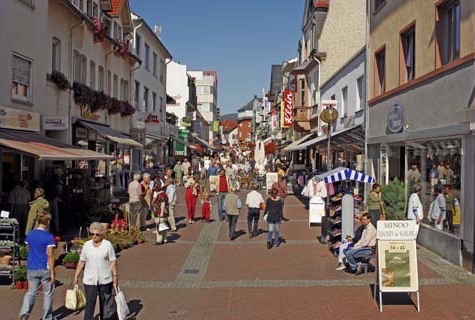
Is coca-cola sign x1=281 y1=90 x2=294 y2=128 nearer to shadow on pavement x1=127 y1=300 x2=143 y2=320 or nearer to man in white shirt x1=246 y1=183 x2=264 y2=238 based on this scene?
man in white shirt x1=246 y1=183 x2=264 y2=238

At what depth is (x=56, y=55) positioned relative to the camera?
1995 centimetres

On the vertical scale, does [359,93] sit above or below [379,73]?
below

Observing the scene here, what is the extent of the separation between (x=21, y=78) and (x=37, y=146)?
3053mm

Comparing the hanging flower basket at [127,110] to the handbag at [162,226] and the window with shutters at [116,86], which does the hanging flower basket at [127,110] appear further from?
the handbag at [162,226]

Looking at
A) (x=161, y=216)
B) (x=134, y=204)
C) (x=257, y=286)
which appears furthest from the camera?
(x=134, y=204)

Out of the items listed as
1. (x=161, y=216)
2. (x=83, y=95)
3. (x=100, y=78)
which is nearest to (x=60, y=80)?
(x=83, y=95)

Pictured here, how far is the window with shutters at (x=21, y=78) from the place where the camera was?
615 inches

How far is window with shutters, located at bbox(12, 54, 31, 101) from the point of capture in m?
15.6

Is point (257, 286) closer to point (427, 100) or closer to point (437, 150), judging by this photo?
point (437, 150)

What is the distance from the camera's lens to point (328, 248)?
14789mm

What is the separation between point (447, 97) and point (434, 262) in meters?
3.68

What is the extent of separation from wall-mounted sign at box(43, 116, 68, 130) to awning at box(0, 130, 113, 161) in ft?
2.96

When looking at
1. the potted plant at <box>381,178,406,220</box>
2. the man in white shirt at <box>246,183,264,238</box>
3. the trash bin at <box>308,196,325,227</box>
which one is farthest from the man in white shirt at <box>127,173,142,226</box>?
the potted plant at <box>381,178,406,220</box>

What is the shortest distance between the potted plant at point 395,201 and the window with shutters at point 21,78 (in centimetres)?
1027
